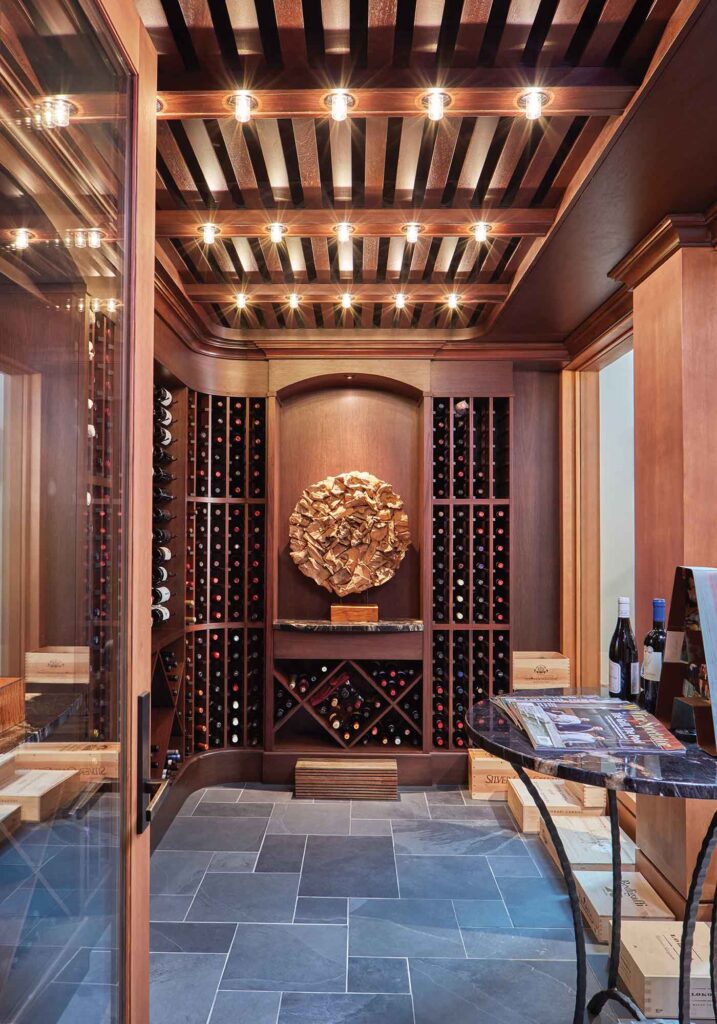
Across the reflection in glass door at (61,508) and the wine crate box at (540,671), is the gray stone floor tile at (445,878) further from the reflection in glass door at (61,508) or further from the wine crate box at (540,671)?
the reflection in glass door at (61,508)

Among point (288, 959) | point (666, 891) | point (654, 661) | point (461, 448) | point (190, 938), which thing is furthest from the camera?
point (461, 448)

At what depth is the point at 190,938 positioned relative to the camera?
258 centimetres

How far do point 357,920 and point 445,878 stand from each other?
1.77ft

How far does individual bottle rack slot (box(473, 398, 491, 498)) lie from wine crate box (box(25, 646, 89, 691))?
3.62m

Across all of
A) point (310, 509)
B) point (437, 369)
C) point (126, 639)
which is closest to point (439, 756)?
point (310, 509)

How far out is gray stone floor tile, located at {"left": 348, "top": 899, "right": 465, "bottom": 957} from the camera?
8.26 feet

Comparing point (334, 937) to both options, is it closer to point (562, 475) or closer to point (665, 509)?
point (665, 509)

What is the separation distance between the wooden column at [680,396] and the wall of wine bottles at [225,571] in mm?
2482

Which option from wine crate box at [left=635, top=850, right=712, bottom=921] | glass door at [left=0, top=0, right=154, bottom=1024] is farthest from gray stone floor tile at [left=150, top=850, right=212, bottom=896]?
wine crate box at [left=635, top=850, right=712, bottom=921]

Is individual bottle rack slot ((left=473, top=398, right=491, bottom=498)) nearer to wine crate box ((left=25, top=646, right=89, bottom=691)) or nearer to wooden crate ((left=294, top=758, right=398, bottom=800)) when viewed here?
wooden crate ((left=294, top=758, right=398, bottom=800))

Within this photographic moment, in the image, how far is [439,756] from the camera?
169 inches

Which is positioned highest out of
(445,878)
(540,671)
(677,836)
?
(540,671)

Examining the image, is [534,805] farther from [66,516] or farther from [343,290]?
[66,516]

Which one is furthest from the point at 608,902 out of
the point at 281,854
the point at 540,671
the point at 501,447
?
the point at 501,447
